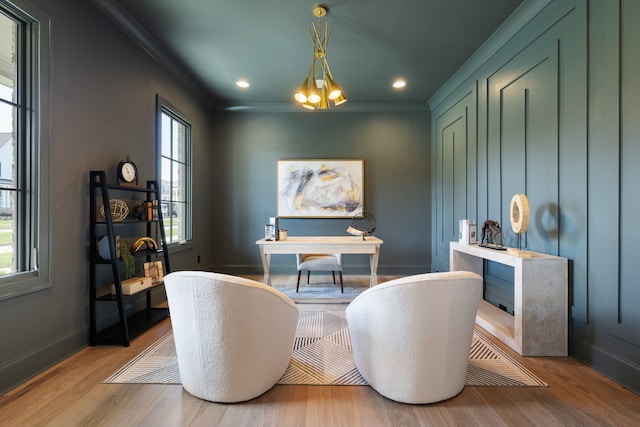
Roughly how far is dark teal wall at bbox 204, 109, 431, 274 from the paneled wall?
170cm

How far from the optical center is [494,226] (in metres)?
2.70

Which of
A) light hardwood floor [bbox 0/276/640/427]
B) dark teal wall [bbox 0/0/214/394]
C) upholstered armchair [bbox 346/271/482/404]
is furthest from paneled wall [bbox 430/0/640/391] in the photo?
dark teal wall [bbox 0/0/214/394]

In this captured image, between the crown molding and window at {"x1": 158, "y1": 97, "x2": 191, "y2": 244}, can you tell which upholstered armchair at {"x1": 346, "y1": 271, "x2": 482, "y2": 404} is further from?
the crown molding

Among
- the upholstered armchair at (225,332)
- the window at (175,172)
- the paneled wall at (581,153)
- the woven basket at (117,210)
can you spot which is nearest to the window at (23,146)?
the woven basket at (117,210)

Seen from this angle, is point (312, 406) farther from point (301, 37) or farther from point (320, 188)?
point (320, 188)

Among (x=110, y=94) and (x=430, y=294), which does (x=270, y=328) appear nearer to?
(x=430, y=294)

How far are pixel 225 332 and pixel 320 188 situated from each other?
3.35 meters

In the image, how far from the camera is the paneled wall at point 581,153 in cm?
171

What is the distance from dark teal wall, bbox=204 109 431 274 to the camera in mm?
4672

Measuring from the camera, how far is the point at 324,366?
1.96m

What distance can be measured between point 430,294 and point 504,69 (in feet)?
8.53

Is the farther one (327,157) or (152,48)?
(327,157)

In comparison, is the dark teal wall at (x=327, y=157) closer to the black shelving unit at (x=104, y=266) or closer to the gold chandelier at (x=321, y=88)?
the gold chandelier at (x=321, y=88)

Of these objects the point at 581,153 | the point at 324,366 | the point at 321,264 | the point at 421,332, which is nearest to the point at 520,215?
the point at 581,153
